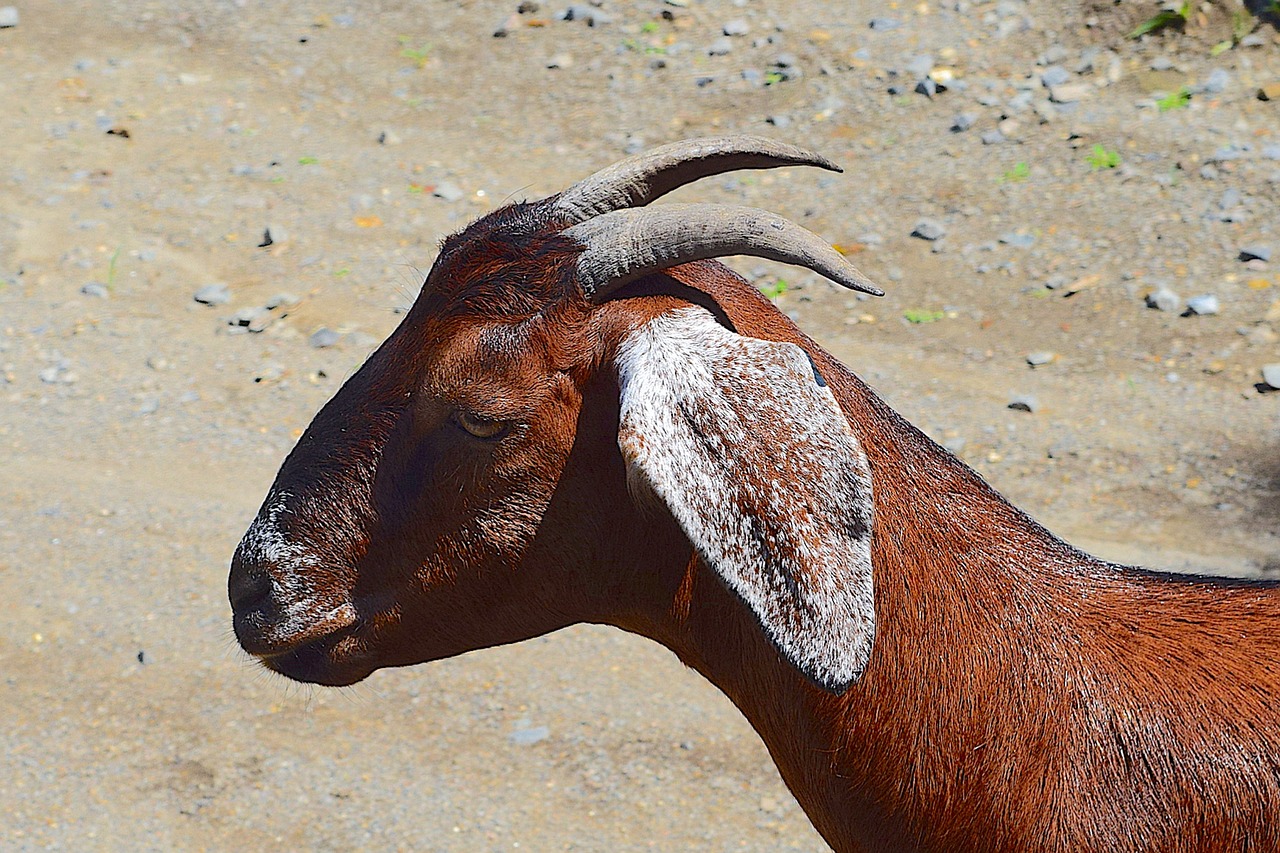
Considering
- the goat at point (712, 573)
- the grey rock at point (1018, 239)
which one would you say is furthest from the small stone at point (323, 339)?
the goat at point (712, 573)

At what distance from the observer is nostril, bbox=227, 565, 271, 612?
131 inches

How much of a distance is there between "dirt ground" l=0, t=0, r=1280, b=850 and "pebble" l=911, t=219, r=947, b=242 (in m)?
0.07

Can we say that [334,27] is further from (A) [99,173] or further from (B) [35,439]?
(B) [35,439]

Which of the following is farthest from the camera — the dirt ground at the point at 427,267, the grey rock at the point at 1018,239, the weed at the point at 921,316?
the grey rock at the point at 1018,239

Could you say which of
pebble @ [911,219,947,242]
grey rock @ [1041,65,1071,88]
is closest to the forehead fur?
pebble @ [911,219,947,242]

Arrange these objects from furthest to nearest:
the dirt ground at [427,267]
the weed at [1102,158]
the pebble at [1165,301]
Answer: the weed at [1102,158] → the pebble at [1165,301] → the dirt ground at [427,267]

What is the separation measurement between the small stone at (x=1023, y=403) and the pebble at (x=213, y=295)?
4737 mm

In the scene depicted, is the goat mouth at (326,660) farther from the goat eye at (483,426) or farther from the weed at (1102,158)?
the weed at (1102,158)

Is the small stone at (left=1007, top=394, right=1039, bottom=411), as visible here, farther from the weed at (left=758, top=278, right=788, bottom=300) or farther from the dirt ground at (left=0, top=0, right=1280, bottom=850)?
the weed at (left=758, top=278, right=788, bottom=300)

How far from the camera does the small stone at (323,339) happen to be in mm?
8172

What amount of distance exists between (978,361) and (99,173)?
6.28m

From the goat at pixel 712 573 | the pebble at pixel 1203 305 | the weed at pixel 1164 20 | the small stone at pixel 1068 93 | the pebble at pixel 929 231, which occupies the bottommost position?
the pebble at pixel 929 231

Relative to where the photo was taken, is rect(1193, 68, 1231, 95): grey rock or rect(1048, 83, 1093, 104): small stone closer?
rect(1193, 68, 1231, 95): grey rock

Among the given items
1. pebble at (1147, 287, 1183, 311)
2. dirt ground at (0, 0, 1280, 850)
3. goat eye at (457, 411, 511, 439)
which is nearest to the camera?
goat eye at (457, 411, 511, 439)
